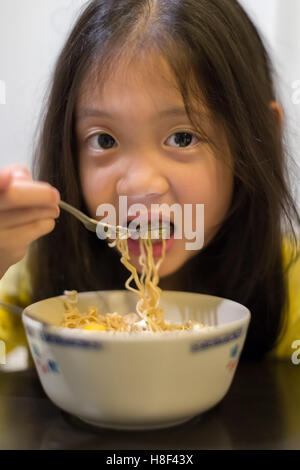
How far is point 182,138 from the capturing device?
0.88 metres

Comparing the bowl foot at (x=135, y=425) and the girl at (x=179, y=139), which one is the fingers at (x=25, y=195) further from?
the bowl foot at (x=135, y=425)

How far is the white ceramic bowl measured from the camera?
56 cm

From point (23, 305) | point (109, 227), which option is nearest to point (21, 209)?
point (109, 227)

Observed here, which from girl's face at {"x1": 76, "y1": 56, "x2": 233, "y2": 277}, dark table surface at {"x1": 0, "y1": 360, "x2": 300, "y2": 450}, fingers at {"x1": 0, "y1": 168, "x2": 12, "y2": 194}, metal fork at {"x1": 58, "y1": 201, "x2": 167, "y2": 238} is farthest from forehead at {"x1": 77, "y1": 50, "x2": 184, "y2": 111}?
dark table surface at {"x1": 0, "y1": 360, "x2": 300, "y2": 450}

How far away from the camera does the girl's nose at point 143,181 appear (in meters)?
0.84

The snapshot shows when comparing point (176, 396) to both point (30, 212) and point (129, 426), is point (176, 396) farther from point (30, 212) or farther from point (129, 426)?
point (30, 212)

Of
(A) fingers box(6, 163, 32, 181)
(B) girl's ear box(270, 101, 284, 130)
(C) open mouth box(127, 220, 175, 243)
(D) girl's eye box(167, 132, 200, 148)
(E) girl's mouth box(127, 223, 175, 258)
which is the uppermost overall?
(B) girl's ear box(270, 101, 284, 130)

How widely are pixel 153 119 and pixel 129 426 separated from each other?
1.55 ft

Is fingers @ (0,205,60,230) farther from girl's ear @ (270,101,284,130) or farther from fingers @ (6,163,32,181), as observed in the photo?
girl's ear @ (270,101,284,130)

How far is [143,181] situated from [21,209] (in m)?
0.25

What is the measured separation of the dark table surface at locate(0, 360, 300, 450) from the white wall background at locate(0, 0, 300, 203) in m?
0.87

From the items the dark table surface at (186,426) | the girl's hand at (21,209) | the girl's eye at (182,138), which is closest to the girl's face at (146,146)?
the girl's eye at (182,138)

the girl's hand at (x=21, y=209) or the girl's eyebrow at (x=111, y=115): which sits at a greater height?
the girl's eyebrow at (x=111, y=115)

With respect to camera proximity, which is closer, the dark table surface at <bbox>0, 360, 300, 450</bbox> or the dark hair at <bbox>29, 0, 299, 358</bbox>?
the dark table surface at <bbox>0, 360, 300, 450</bbox>
